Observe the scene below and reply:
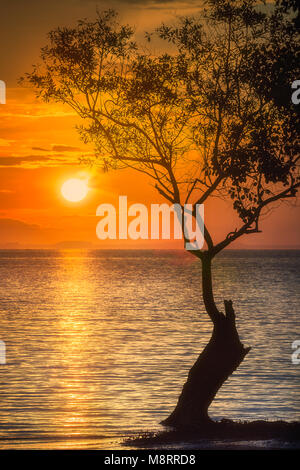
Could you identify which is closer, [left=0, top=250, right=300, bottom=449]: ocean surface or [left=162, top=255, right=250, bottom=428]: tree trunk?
[left=162, top=255, right=250, bottom=428]: tree trunk

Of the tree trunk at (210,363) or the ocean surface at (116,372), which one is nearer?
the tree trunk at (210,363)

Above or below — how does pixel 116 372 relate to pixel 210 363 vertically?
below

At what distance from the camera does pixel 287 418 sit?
115 ft

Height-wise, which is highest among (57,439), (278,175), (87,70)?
(87,70)

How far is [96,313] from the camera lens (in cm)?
9900

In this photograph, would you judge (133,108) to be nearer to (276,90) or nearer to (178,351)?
(276,90)

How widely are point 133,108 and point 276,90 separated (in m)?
5.70

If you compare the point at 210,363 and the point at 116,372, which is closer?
the point at 210,363

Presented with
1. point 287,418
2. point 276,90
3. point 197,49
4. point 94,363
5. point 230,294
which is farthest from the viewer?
point 230,294

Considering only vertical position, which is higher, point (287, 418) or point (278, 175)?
point (278, 175)

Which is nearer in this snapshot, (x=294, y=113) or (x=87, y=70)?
(x=294, y=113)

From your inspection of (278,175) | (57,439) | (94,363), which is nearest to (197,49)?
(278,175)
